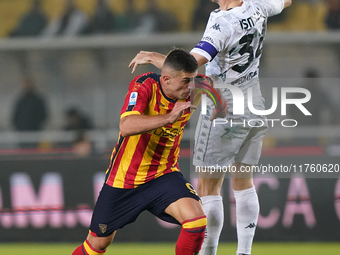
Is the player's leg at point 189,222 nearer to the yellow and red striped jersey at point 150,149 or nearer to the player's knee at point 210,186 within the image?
the yellow and red striped jersey at point 150,149

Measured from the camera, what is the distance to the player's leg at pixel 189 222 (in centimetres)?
335

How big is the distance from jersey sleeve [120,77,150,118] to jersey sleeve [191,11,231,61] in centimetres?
45

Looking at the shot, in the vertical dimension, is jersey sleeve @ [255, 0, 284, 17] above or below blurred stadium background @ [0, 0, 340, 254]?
above

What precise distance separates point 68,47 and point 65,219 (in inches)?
150

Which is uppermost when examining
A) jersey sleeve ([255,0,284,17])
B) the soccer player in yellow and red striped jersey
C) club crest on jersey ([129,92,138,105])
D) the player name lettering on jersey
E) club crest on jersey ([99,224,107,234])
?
jersey sleeve ([255,0,284,17])

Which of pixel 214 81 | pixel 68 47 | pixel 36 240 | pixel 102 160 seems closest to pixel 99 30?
pixel 68 47

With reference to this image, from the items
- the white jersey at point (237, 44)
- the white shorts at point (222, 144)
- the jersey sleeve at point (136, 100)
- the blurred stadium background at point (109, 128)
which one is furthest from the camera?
the blurred stadium background at point (109, 128)

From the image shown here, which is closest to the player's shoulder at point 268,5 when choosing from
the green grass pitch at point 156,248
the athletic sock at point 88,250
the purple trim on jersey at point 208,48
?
the purple trim on jersey at point 208,48

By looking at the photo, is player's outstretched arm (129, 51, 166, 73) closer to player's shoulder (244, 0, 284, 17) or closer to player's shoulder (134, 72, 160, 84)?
player's shoulder (134, 72, 160, 84)

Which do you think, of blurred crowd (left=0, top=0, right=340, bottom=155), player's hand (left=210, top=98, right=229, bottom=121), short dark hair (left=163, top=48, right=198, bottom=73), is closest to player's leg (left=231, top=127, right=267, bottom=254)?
player's hand (left=210, top=98, right=229, bottom=121)

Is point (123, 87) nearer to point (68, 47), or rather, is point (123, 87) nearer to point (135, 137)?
point (68, 47)

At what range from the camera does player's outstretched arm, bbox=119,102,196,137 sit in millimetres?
3029

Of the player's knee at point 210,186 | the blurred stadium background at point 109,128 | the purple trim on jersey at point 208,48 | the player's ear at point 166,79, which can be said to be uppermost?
the purple trim on jersey at point 208,48

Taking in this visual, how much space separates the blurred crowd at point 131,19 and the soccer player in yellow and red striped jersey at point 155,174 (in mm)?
5112
